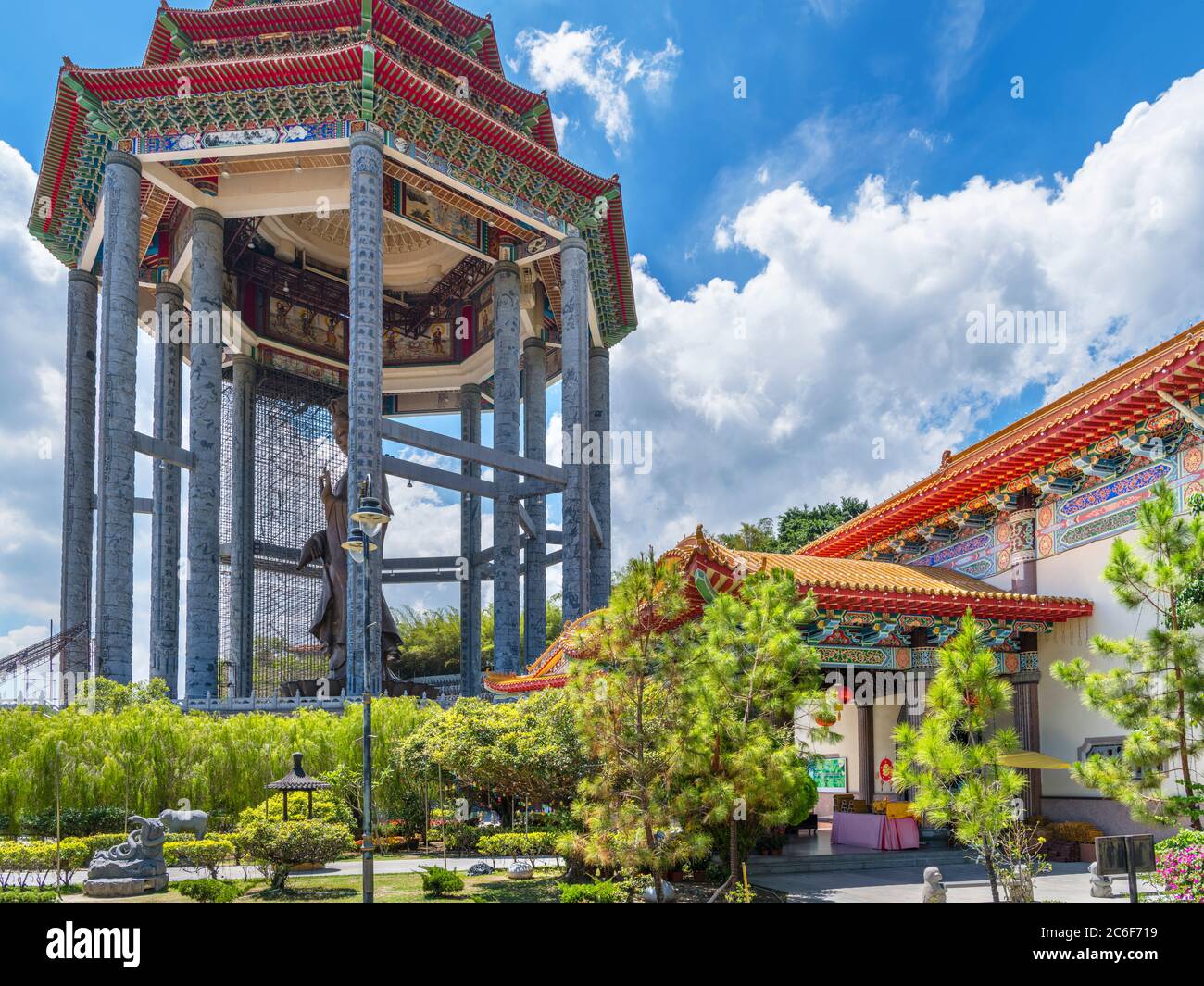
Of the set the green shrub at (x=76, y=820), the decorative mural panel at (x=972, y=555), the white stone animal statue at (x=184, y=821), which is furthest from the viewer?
the decorative mural panel at (x=972, y=555)

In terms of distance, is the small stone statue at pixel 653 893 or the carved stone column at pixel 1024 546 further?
the carved stone column at pixel 1024 546

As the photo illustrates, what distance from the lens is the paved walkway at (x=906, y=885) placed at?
11.4 m

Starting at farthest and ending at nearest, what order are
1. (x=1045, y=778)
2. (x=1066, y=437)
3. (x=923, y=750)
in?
1. (x=1045, y=778)
2. (x=1066, y=437)
3. (x=923, y=750)

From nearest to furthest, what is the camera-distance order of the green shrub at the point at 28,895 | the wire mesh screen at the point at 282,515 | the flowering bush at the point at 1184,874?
the flowering bush at the point at 1184,874 < the green shrub at the point at 28,895 < the wire mesh screen at the point at 282,515

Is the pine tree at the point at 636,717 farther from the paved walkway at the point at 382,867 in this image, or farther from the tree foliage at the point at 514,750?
the paved walkway at the point at 382,867

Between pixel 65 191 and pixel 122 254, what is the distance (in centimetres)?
594

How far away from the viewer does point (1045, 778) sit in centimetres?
1495

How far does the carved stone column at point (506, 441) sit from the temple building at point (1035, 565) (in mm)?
14229

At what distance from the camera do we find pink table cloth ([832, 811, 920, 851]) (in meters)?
15.6

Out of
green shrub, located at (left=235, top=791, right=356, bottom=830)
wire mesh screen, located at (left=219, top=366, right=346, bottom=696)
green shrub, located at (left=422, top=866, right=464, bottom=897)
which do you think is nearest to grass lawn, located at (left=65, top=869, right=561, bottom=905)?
green shrub, located at (left=422, top=866, right=464, bottom=897)

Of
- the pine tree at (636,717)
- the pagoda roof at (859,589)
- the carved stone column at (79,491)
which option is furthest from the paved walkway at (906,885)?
the carved stone column at (79,491)

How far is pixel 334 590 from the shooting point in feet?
94.0
